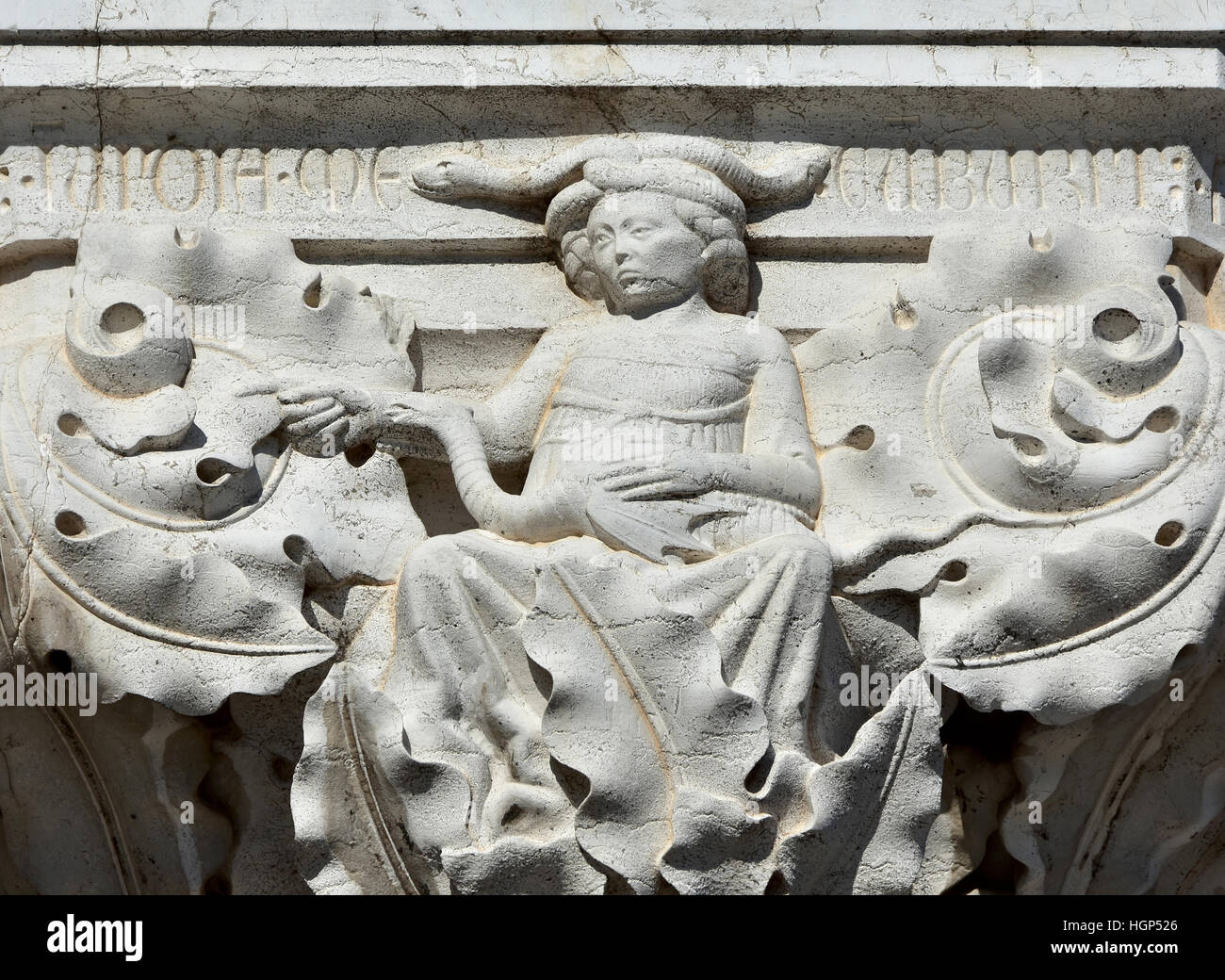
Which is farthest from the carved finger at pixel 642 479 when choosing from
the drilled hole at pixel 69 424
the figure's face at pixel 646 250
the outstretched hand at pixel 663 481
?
the drilled hole at pixel 69 424

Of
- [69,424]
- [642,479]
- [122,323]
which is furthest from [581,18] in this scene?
[69,424]

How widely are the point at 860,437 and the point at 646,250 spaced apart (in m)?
0.77

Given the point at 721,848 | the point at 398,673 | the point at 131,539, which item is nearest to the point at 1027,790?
the point at 721,848

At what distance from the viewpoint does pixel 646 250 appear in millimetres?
6984

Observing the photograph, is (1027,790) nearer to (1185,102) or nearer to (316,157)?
(1185,102)

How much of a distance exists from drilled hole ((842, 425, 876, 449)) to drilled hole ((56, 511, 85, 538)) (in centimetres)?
205

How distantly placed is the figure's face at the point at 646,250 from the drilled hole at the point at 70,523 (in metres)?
1.57

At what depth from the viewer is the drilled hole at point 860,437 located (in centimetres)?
698

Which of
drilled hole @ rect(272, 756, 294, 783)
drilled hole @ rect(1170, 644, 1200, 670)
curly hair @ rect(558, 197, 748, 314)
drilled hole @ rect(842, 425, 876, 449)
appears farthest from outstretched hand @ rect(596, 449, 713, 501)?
drilled hole @ rect(1170, 644, 1200, 670)

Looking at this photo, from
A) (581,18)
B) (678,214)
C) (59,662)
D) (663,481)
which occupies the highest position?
(581,18)

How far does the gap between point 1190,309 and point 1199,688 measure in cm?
109

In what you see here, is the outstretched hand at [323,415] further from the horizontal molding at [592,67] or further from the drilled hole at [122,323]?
the horizontal molding at [592,67]

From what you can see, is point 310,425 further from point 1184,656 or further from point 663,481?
point 1184,656

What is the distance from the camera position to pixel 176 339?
272 inches
